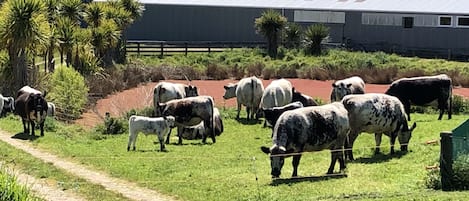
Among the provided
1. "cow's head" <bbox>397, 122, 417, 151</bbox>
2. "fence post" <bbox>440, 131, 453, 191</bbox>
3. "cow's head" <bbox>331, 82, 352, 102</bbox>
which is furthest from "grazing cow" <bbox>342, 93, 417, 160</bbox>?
"cow's head" <bbox>331, 82, 352, 102</bbox>

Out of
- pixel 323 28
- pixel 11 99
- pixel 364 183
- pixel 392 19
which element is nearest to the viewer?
pixel 364 183

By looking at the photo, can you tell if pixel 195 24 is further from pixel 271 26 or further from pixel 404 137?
pixel 404 137

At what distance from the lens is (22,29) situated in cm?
2870

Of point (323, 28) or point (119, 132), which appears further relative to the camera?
point (323, 28)

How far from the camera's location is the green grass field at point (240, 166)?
1476 centimetres

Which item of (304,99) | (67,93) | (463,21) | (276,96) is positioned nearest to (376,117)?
(304,99)

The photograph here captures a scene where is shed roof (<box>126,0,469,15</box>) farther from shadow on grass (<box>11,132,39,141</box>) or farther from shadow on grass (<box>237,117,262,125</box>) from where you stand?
shadow on grass (<box>11,132,39,141</box>)

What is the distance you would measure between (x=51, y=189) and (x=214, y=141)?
894cm

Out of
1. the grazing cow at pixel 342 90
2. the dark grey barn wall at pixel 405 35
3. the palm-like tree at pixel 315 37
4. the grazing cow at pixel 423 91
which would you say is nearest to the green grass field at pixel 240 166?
the grazing cow at pixel 423 91

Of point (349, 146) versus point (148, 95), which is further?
point (148, 95)

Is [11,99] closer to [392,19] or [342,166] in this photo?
[342,166]

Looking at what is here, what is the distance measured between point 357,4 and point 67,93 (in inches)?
1373

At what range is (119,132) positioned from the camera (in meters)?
26.2

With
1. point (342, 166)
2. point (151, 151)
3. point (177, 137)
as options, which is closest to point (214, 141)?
point (177, 137)
